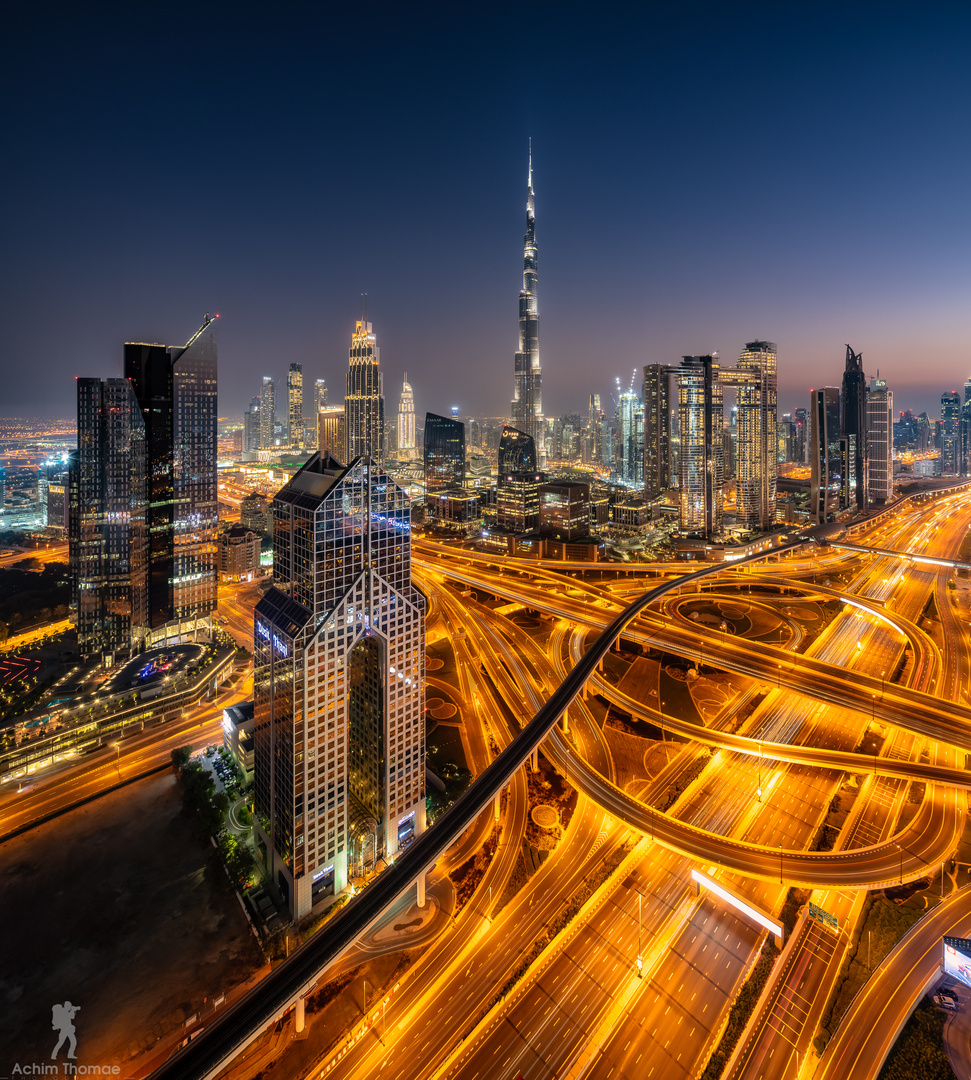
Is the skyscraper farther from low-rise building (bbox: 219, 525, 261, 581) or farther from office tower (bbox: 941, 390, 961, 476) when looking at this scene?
office tower (bbox: 941, 390, 961, 476)

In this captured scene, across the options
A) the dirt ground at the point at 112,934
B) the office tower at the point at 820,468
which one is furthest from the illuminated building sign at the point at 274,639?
the office tower at the point at 820,468

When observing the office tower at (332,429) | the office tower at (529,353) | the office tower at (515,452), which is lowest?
the office tower at (515,452)

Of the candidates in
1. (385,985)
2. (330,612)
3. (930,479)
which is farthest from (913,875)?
(930,479)

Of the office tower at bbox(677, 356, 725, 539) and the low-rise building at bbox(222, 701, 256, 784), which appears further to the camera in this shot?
the office tower at bbox(677, 356, 725, 539)

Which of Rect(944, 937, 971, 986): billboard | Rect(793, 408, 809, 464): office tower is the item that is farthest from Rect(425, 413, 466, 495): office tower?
Rect(793, 408, 809, 464): office tower

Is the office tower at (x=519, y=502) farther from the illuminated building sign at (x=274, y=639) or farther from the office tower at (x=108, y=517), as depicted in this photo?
the illuminated building sign at (x=274, y=639)
